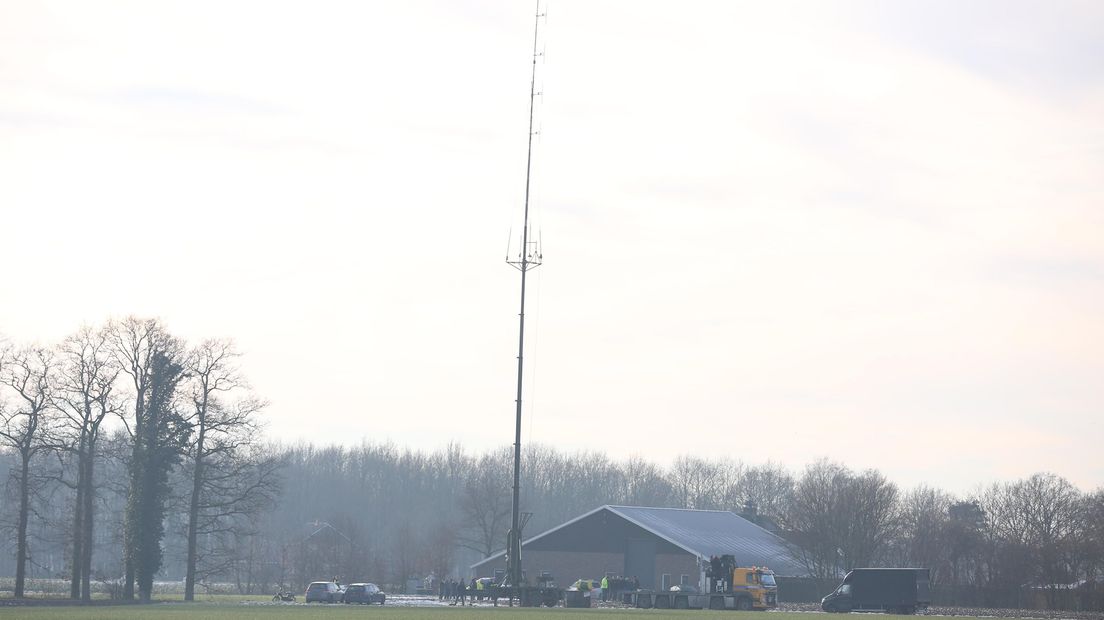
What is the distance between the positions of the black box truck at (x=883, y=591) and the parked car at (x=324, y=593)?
91.6ft

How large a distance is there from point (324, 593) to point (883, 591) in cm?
3169

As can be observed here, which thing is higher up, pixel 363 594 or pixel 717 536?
pixel 717 536

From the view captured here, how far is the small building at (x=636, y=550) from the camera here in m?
88.6

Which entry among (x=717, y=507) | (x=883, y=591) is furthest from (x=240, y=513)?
(x=717, y=507)

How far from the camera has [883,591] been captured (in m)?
67.0

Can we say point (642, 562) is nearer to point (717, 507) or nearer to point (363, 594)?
point (363, 594)

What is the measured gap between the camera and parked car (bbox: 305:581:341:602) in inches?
3039

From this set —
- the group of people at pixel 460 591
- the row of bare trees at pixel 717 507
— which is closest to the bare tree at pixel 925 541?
the row of bare trees at pixel 717 507

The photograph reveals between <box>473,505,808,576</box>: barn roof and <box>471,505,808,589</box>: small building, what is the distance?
2.6 inches

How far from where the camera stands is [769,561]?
93250mm

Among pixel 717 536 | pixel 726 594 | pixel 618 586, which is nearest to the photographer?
pixel 726 594

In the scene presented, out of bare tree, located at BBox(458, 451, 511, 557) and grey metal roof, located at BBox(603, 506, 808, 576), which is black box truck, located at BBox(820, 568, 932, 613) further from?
bare tree, located at BBox(458, 451, 511, 557)

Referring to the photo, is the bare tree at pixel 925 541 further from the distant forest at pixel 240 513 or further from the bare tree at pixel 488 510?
the bare tree at pixel 488 510

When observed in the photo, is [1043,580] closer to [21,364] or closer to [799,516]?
[799,516]
